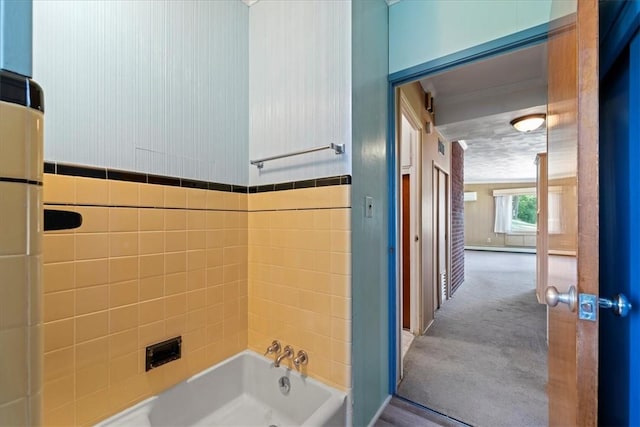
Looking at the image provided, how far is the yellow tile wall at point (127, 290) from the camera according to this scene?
103 centimetres

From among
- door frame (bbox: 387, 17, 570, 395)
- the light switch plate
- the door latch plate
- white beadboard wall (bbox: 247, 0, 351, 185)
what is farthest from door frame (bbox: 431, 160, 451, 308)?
the door latch plate

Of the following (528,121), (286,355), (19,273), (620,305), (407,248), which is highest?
(528,121)

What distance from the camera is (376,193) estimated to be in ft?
5.24

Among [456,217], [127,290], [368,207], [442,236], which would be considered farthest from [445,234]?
[127,290]

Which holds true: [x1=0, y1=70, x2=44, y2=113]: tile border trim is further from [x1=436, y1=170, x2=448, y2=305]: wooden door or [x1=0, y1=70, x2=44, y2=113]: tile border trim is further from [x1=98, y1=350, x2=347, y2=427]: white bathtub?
[x1=436, y1=170, x2=448, y2=305]: wooden door

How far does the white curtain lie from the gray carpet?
6.21 metres

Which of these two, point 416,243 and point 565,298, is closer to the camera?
point 565,298

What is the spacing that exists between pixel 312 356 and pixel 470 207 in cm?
1006

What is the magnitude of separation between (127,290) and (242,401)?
926 millimetres

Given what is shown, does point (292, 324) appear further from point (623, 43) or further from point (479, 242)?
point (479, 242)

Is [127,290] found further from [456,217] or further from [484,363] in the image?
[456,217]

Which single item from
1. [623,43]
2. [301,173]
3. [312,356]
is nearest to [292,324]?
[312,356]

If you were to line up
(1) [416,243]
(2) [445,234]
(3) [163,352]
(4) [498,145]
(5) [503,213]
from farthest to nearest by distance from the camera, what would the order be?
(5) [503,213] < (4) [498,145] < (2) [445,234] < (1) [416,243] < (3) [163,352]

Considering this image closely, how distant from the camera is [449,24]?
5.06 ft
